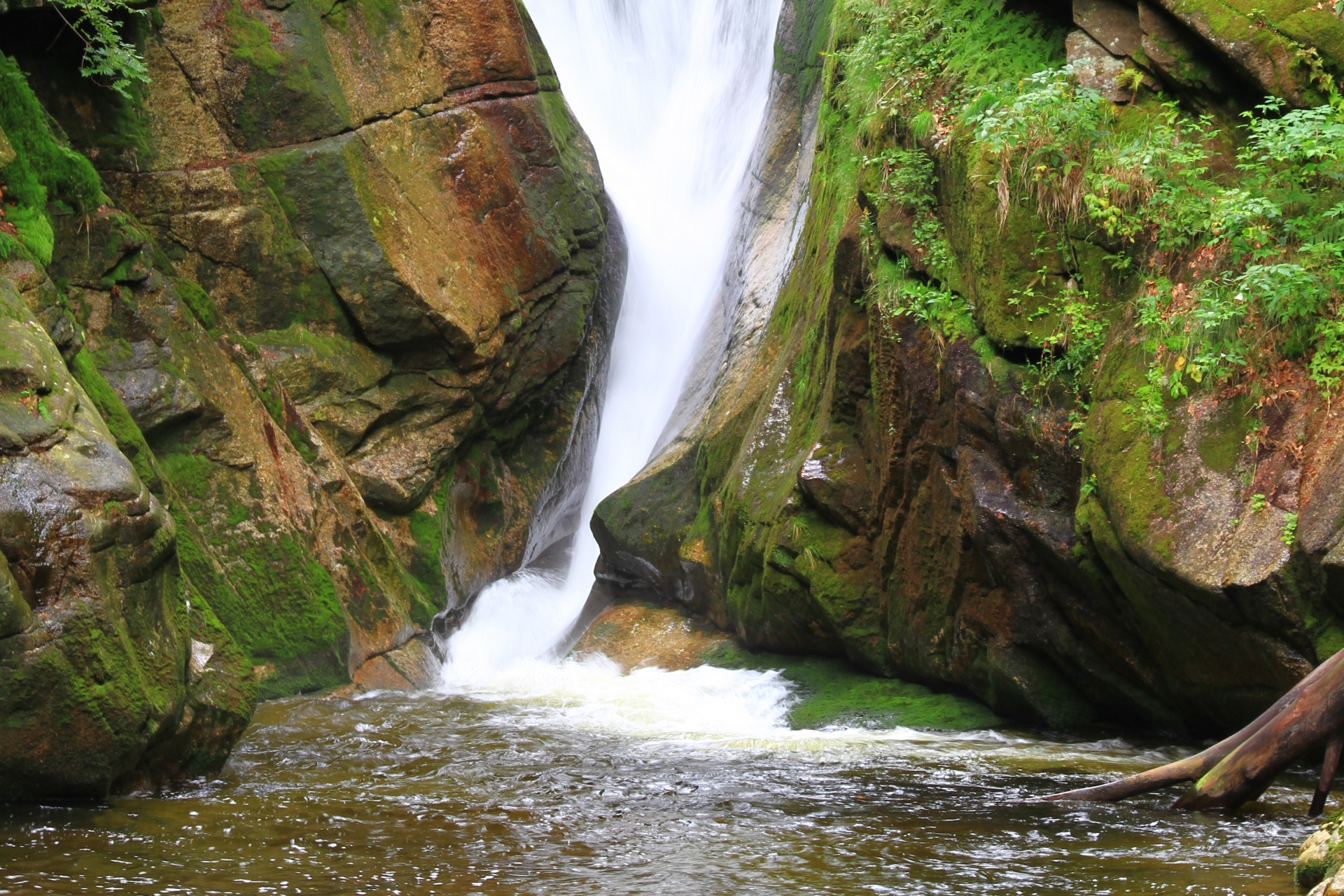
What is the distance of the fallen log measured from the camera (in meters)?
5.07

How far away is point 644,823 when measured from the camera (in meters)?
5.93

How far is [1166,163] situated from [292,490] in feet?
29.5

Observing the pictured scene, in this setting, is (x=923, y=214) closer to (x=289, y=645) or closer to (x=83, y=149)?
(x=289, y=645)

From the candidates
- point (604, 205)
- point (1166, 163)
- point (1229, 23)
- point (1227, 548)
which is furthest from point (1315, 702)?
point (604, 205)

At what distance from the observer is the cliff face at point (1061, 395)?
22.3 feet

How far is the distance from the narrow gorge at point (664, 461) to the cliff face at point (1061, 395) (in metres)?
0.04

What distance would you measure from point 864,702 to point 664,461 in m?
5.48

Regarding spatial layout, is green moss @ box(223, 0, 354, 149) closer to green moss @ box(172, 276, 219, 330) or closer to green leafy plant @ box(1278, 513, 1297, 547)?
green moss @ box(172, 276, 219, 330)

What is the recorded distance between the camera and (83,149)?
40.6ft

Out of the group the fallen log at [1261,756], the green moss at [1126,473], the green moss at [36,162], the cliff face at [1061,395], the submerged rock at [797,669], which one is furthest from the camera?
the submerged rock at [797,669]

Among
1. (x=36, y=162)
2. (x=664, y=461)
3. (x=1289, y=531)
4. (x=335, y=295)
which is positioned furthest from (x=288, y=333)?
(x=1289, y=531)

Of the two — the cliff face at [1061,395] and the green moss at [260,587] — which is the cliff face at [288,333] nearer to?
the green moss at [260,587]

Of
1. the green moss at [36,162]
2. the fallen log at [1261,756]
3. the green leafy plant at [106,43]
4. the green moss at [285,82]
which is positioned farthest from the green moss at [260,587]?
the fallen log at [1261,756]

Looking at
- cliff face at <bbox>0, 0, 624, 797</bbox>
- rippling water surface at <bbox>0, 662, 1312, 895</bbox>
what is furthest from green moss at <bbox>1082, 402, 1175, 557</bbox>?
cliff face at <bbox>0, 0, 624, 797</bbox>
